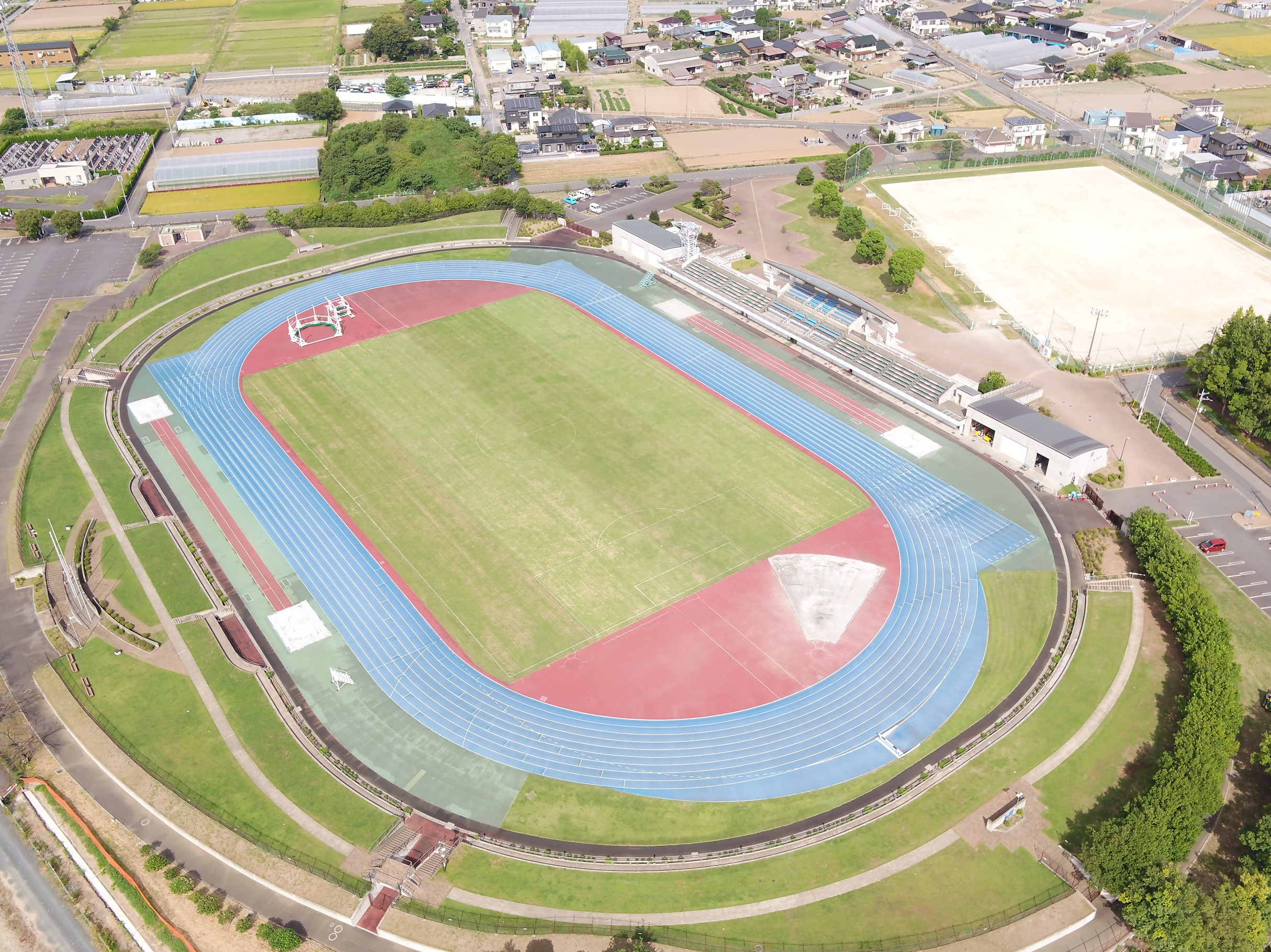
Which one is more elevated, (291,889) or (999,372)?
(999,372)

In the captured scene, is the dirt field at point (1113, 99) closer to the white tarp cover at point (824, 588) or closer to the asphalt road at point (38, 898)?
the white tarp cover at point (824, 588)

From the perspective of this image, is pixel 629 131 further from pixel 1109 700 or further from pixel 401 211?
pixel 1109 700

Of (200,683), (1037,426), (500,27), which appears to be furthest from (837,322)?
(500,27)

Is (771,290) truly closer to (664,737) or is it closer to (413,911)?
(664,737)

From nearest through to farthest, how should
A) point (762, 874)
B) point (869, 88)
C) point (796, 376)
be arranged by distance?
point (762, 874)
point (796, 376)
point (869, 88)

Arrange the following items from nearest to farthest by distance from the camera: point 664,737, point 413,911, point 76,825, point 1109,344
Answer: point 413,911 → point 76,825 → point 664,737 → point 1109,344

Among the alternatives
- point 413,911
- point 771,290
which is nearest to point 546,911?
point 413,911

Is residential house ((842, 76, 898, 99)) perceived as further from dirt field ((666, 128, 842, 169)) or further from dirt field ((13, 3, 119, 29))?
dirt field ((13, 3, 119, 29))
